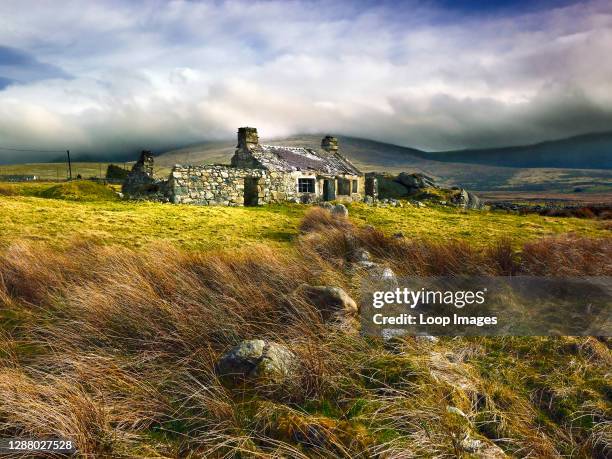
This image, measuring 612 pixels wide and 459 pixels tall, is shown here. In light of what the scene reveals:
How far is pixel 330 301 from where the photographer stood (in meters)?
4.79

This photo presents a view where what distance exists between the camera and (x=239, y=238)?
1034 cm

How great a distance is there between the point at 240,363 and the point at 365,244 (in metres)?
5.17

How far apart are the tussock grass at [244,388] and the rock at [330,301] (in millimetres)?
132

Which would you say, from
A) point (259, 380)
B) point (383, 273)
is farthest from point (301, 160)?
point (259, 380)

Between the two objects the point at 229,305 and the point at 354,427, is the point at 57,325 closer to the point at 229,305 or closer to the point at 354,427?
the point at 229,305

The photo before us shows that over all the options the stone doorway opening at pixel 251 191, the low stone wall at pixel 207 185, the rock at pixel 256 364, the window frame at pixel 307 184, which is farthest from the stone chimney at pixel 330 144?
the rock at pixel 256 364

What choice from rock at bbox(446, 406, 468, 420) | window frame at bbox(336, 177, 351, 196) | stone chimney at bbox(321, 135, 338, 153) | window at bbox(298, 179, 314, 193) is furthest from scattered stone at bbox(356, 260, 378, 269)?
stone chimney at bbox(321, 135, 338, 153)

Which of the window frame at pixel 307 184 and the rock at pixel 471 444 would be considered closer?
the rock at pixel 471 444

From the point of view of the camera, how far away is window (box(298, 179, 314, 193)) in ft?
89.9

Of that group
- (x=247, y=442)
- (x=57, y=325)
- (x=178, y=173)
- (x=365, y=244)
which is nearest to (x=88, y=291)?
(x=57, y=325)

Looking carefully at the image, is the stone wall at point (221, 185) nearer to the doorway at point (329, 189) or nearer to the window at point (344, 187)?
the doorway at point (329, 189)

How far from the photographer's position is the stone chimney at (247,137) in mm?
27859

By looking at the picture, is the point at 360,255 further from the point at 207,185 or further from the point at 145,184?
the point at 145,184

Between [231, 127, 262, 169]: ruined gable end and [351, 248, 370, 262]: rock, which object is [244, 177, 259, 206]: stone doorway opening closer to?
[231, 127, 262, 169]: ruined gable end
